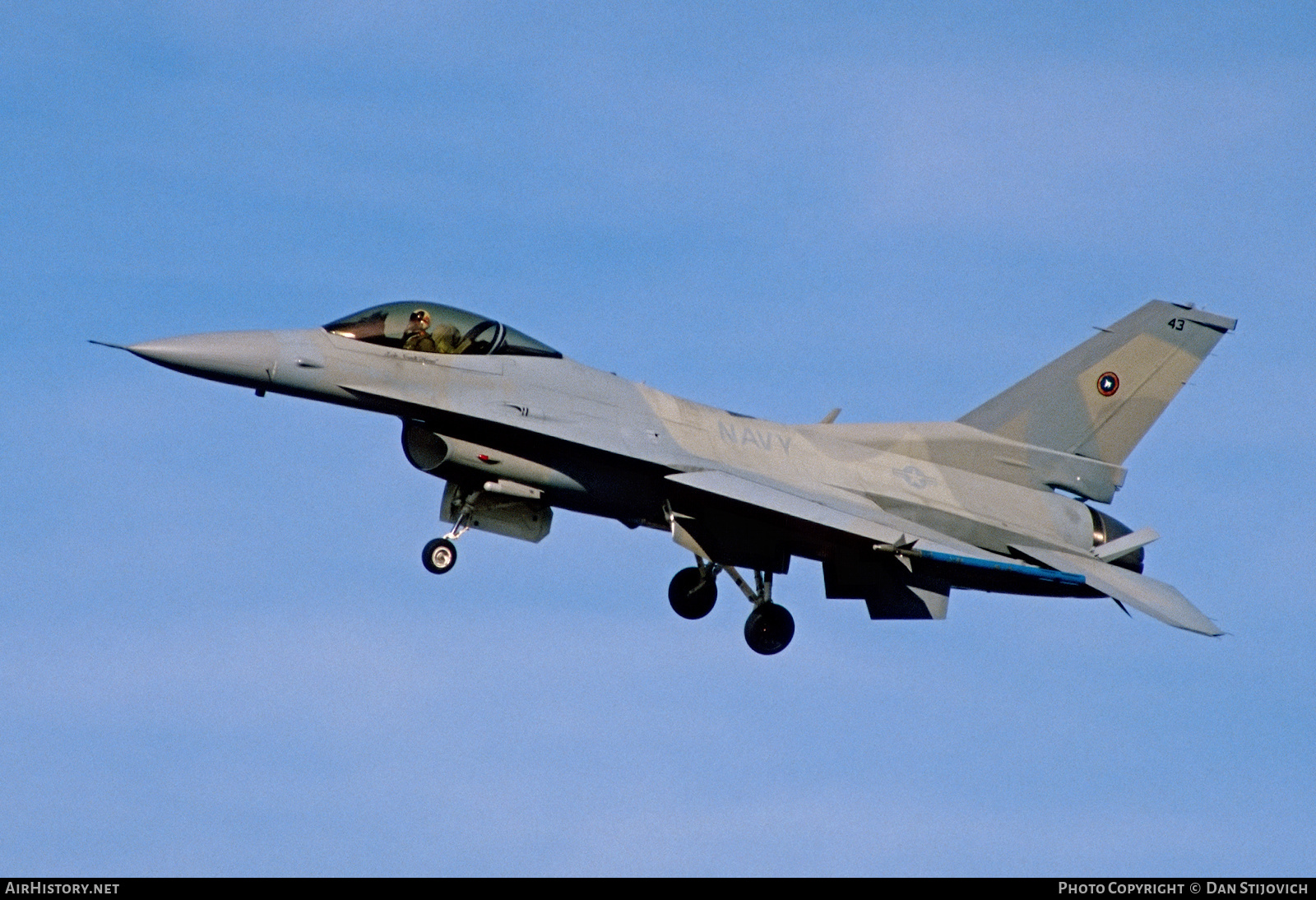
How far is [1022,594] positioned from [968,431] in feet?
6.94

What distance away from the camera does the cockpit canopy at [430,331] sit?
1953 cm

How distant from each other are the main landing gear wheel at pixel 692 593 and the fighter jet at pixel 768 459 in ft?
0.10

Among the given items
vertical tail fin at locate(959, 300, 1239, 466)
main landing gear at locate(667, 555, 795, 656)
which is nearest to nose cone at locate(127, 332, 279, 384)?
main landing gear at locate(667, 555, 795, 656)

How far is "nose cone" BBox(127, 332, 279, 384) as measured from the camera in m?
18.6

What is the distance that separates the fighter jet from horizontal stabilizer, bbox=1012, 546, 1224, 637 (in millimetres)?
29

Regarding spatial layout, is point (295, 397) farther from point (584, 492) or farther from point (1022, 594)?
point (1022, 594)

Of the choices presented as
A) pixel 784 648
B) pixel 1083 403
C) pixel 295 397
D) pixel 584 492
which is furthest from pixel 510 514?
pixel 1083 403

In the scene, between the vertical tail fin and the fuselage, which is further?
the vertical tail fin

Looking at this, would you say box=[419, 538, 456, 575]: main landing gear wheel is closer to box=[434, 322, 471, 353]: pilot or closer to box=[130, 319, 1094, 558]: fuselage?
box=[130, 319, 1094, 558]: fuselage

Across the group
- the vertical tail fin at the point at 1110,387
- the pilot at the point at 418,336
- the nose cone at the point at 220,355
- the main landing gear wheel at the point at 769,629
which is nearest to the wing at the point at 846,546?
the main landing gear wheel at the point at 769,629

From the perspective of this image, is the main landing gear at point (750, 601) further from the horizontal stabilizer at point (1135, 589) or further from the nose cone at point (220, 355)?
the nose cone at point (220, 355)

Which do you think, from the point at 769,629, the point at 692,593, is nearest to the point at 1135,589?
the point at 769,629

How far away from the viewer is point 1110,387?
22938mm
